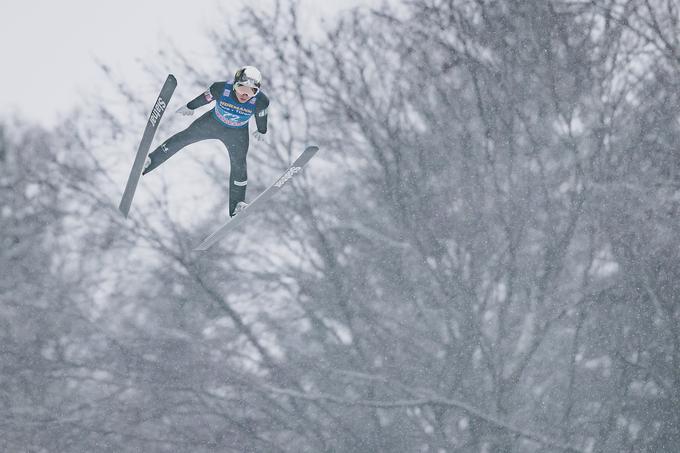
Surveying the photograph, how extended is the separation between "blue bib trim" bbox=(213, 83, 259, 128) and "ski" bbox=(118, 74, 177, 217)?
66 centimetres

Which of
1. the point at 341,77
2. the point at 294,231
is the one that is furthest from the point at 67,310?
the point at 341,77

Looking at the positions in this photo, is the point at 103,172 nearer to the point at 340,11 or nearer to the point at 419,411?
the point at 340,11

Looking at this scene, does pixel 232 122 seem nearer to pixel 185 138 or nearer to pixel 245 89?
pixel 185 138

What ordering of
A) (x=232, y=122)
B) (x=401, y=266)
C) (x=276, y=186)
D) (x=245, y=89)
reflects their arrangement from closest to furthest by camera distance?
1. (x=245, y=89)
2. (x=232, y=122)
3. (x=276, y=186)
4. (x=401, y=266)

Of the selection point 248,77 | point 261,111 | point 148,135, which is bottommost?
point 248,77

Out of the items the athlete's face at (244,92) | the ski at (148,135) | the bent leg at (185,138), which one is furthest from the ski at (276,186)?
the athlete's face at (244,92)

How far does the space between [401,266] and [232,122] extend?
755 centimetres

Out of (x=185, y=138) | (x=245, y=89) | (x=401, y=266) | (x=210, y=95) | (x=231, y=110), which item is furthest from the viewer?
(x=401, y=266)

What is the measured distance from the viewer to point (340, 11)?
47.6 feet

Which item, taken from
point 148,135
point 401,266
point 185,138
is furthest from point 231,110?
point 401,266

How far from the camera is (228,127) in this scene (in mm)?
7598

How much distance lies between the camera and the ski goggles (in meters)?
6.64

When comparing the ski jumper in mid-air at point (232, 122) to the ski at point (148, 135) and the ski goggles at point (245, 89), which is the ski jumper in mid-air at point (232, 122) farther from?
the ski at point (148, 135)

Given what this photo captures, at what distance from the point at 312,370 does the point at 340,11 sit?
6.75 meters
